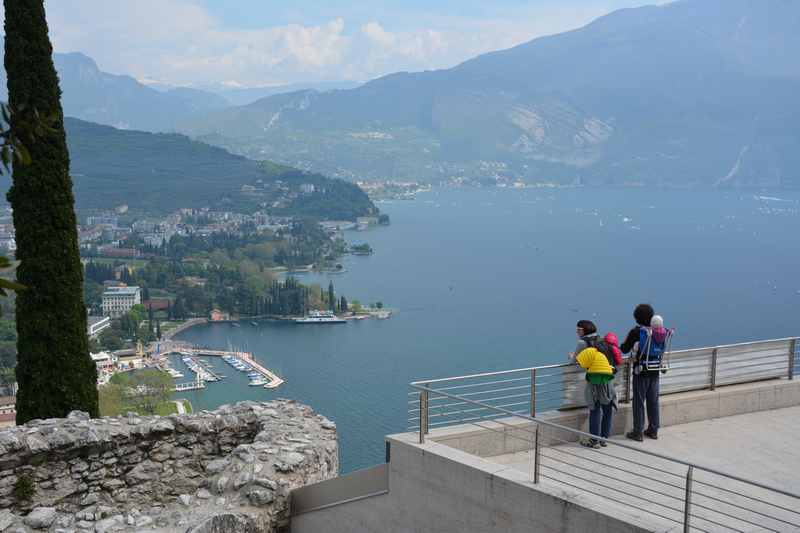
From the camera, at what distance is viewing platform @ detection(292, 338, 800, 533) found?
4.85m

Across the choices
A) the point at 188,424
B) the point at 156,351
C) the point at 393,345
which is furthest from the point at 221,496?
the point at 156,351

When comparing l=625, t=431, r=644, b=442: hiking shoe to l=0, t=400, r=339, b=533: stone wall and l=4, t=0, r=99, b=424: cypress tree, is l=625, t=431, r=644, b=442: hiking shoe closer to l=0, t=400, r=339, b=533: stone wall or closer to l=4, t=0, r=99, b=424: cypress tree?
l=0, t=400, r=339, b=533: stone wall

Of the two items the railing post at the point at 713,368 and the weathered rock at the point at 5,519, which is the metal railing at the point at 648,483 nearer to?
the railing post at the point at 713,368

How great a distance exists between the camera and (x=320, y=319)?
82188 millimetres

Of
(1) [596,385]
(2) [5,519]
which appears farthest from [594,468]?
(2) [5,519]

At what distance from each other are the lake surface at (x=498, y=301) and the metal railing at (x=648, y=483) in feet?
121

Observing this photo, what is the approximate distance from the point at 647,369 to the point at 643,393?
0.20 meters

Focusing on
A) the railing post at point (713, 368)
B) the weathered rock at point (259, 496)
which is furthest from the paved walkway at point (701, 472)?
the weathered rock at point (259, 496)

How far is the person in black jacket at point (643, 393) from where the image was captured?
6.55 m

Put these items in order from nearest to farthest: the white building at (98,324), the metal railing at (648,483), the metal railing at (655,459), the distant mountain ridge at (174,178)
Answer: the metal railing at (648,483)
the metal railing at (655,459)
the white building at (98,324)
the distant mountain ridge at (174,178)

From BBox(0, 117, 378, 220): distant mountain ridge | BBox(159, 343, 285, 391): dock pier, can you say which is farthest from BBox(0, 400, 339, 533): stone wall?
BBox(0, 117, 378, 220): distant mountain ridge

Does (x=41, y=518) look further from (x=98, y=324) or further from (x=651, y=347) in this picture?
(x=98, y=324)

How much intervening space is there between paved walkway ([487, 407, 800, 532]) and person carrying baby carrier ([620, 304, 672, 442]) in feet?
0.49

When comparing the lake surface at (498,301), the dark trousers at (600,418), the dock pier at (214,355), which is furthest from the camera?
the dock pier at (214,355)
